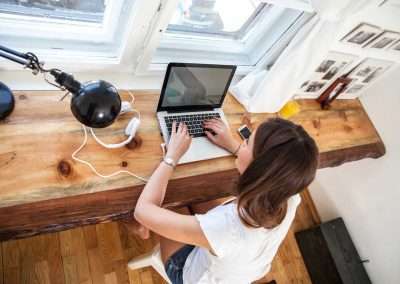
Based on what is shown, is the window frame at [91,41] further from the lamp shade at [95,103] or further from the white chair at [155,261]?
the white chair at [155,261]

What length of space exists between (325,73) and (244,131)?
556mm

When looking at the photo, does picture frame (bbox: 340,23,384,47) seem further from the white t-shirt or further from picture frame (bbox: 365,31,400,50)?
the white t-shirt

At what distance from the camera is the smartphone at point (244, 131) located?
1.36 m

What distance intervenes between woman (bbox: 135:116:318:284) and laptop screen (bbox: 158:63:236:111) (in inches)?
7.7

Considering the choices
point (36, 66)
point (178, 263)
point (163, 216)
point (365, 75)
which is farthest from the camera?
point (365, 75)

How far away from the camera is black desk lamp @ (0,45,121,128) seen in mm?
815

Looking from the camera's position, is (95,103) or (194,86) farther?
(194,86)

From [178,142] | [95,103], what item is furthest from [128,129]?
[95,103]

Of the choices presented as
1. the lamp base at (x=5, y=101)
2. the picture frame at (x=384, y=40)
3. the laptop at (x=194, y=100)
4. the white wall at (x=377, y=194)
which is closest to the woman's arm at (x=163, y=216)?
the laptop at (x=194, y=100)

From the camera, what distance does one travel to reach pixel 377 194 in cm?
187

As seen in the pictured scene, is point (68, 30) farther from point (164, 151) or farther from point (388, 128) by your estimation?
point (388, 128)

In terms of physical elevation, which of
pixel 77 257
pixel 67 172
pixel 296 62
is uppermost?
pixel 296 62

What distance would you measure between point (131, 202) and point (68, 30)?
2.15 feet

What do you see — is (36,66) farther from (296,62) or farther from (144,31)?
(296,62)
